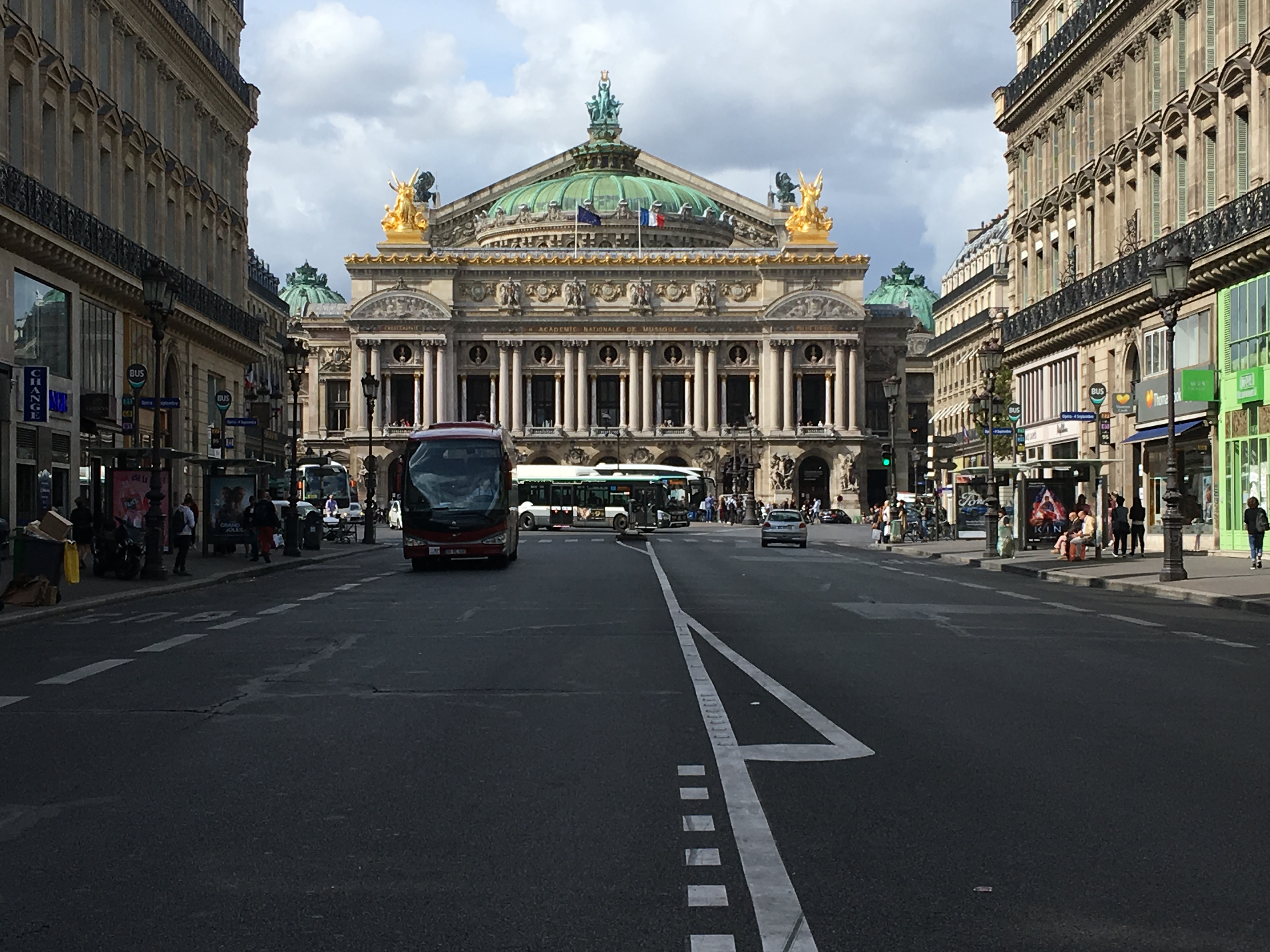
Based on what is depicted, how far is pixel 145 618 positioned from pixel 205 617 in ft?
2.68

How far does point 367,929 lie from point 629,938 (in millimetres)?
932

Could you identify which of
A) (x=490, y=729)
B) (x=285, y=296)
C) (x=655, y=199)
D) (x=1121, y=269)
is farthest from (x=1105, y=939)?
(x=285, y=296)

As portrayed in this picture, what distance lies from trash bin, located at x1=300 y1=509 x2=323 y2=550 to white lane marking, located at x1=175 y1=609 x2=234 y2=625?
2640 centimetres

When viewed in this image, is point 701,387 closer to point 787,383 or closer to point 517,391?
point 787,383

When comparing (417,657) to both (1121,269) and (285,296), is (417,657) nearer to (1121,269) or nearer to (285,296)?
(1121,269)

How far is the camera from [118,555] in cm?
2956

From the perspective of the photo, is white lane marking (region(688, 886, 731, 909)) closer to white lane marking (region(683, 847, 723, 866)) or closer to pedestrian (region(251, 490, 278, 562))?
white lane marking (region(683, 847, 723, 866))

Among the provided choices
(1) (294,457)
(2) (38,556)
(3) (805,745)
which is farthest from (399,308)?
(3) (805,745)

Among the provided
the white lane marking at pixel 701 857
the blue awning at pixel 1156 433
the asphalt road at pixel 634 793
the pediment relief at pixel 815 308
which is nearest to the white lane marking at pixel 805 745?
the asphalt road at pixel 634 793

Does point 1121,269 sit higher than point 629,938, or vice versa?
point 1121,269

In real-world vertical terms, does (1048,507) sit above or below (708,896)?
above

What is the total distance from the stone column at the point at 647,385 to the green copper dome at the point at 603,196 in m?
19.0

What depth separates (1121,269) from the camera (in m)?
→ 46.4

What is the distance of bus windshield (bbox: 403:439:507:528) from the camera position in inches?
1442
